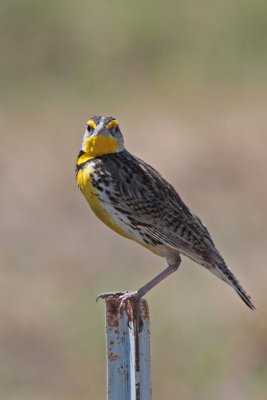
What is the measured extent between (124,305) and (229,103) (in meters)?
9.99

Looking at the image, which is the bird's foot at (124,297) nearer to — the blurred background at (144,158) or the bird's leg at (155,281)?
the bird's leg at (155,281)

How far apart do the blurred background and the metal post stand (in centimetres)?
422

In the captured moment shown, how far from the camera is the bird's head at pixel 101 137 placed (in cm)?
723

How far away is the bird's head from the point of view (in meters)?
7.23

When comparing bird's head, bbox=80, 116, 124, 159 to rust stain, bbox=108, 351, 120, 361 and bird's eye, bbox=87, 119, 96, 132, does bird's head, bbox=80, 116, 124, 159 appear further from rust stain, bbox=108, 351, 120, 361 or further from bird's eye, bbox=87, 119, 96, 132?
rust stain, bbox=108, 351, 120, 361

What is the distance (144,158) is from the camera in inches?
560

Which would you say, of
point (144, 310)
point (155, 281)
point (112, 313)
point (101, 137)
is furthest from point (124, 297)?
point (101, 137)

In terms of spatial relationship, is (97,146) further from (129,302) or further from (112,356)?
(112,356)

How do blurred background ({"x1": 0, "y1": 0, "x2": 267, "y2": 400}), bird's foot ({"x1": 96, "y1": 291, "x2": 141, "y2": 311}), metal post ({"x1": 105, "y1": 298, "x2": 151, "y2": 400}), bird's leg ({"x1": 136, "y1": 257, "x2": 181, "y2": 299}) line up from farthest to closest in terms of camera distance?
blurred background ({"x1": 0, "y1": 0, "x2": 267, "y2": 400})
bird's leg ({"x1": 136, "y1": 257, "x2": 181, "y2": 299})
bird's foot ({"x1": 96, "y1": 291, "x2": 141, "y2": 311})
metal post ({"x1": 105, "y1": 298, "x2": 151, "y2": 400})

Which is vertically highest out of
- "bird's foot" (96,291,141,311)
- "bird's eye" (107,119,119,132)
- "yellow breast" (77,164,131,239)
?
"bird's eye" (107,119,119,132)

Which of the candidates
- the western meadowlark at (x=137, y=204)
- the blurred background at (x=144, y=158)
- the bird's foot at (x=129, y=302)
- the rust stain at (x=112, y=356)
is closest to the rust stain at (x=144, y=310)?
the bird's foot at (x=129, y=302)

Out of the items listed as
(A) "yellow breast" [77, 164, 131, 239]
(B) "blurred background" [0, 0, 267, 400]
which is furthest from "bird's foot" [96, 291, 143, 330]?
(B) "blurred background" [0, 0, 267, 400]

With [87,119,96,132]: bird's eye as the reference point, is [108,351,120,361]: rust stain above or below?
below

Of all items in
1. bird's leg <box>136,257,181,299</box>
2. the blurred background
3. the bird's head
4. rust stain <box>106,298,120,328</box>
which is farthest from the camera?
the blurred background
